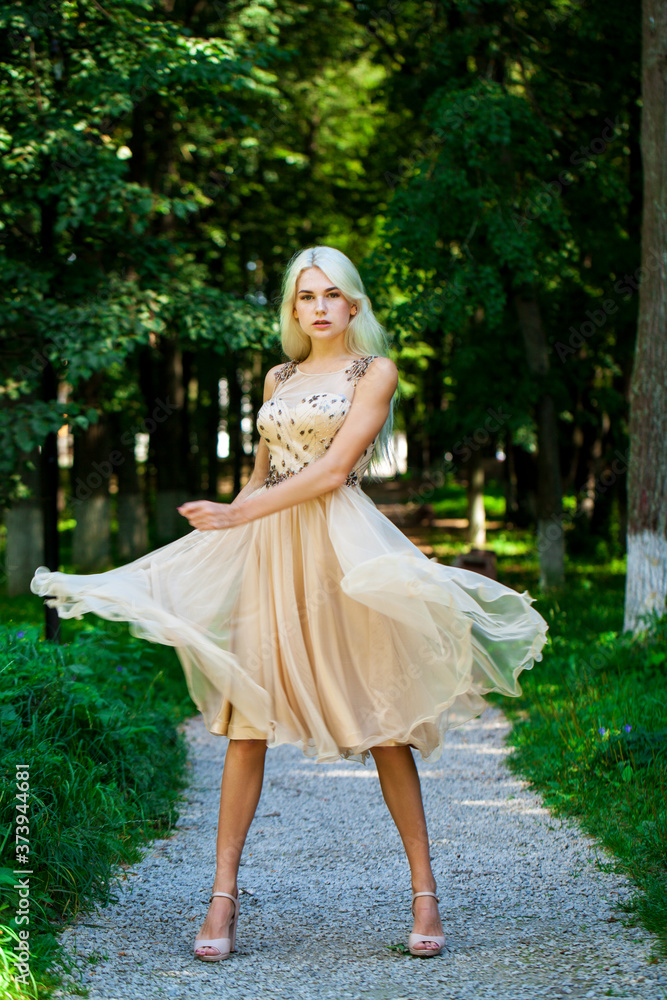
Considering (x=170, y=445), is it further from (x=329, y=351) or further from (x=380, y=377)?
(x=380, y=377)

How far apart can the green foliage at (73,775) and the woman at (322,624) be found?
58 cm

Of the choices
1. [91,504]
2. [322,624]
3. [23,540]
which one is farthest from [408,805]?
[91,504]

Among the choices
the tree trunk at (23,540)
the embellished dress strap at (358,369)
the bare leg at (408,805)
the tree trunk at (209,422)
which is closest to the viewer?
the bare leg at (408,805)

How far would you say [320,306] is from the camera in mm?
3352

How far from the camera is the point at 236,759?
Answer: 10.2ft

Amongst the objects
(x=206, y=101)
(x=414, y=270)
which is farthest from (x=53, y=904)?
(x=414, y=270)

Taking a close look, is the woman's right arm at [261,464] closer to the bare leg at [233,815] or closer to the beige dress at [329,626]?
the beige dress at [329,626]

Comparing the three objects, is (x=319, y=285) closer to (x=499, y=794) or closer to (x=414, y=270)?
(x=499, y=794)

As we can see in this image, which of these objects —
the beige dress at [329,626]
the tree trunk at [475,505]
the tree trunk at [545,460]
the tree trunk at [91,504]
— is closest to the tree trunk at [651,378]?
the tree trunk at [545,460]

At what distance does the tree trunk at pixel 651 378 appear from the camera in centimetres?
738

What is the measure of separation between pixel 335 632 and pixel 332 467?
1.78ft

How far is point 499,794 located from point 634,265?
9.15 meters

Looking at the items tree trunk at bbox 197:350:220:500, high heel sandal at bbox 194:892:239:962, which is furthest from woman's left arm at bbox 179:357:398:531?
tree trunk at bbox 197:350:220:500

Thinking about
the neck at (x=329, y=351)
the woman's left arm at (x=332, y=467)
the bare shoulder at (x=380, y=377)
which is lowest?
the woman's left arm at (x=332, y=467)
